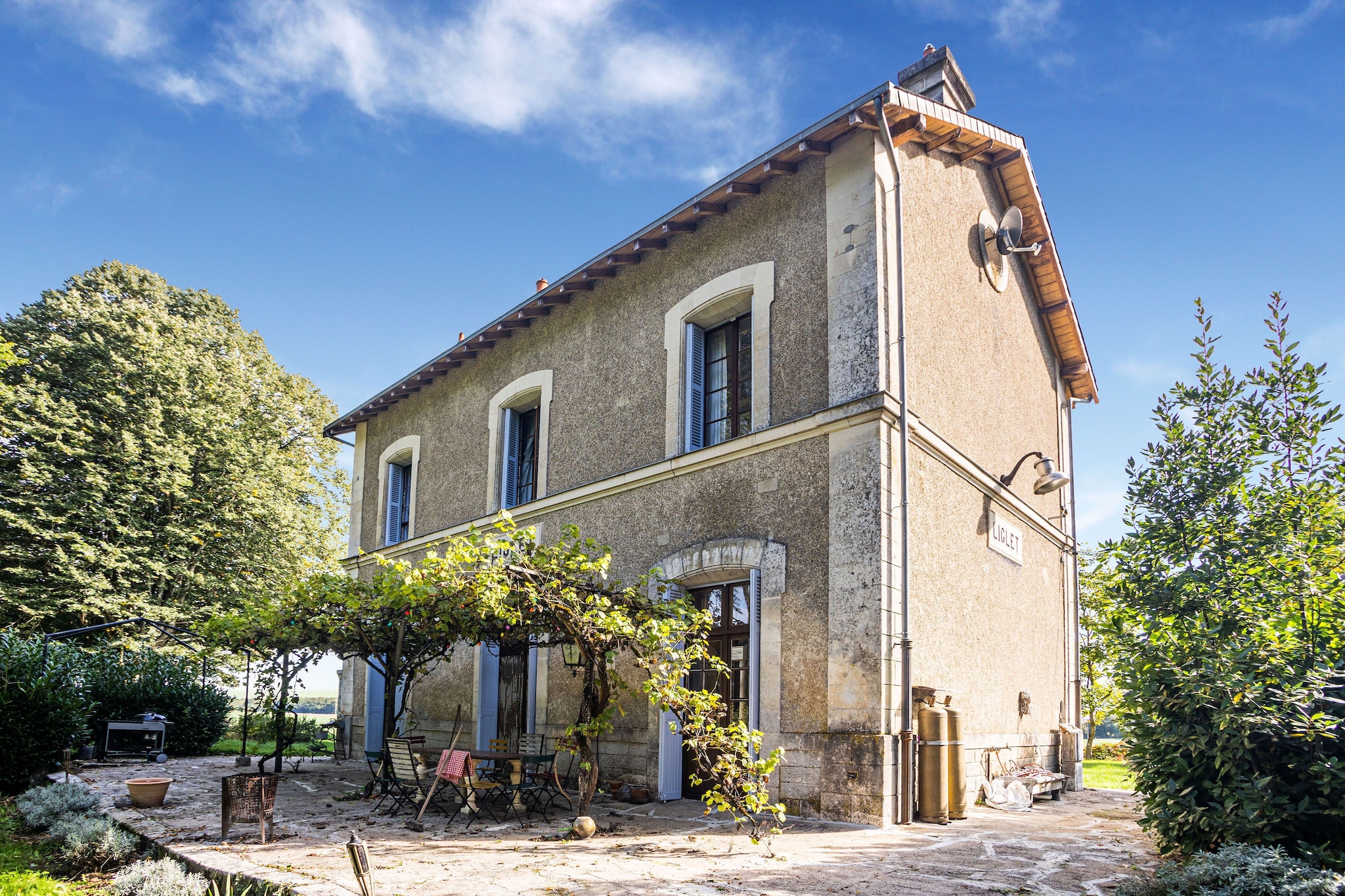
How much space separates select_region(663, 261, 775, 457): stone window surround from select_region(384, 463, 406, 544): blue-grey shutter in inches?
302

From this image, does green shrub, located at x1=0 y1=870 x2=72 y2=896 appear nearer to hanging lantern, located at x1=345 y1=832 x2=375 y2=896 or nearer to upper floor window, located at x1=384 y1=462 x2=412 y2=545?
hanging lantern, located at x1=345 y1=832 x2=375 y2=896

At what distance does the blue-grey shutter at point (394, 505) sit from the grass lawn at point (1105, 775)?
1191 cm

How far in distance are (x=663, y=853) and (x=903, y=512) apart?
11.6ft

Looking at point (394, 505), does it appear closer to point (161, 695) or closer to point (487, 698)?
point (487, 698)

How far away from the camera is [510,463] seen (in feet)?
42.1

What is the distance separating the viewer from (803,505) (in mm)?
8180

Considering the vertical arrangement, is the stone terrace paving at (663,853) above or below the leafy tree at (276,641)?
below

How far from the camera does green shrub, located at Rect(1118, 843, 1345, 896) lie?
412cm

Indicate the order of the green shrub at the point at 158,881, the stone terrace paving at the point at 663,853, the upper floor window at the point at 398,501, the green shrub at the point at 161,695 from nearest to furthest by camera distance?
1. the stone terrace paving at the point at 663,853
2. the green shrub at the point at 158,881
3. the green shrub at the point at 161,695
4. the upper floor window at the point at 398,501

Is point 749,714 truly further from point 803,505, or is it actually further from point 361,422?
point 361,422

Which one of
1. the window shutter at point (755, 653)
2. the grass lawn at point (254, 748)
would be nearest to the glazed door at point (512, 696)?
the window shutter at point (755, 653)

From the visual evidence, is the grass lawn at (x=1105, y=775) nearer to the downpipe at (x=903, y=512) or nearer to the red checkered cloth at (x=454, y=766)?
the downpipe at (x=903, y=512)

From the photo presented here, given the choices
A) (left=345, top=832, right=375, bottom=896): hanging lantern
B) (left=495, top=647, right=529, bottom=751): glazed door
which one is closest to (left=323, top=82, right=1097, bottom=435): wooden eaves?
(left=495, top=647, right=529, bottom=751): glazed door

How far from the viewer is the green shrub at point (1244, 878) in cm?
412
